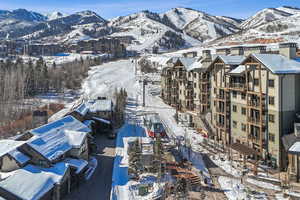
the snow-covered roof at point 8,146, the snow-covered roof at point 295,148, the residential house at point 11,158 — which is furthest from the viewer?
the snow-covered roof at point 295,148

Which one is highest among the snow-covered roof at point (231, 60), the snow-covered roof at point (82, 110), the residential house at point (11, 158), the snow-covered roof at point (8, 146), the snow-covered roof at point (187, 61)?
the snow-covered roof at point (187, 61)

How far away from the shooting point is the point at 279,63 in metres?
28.1

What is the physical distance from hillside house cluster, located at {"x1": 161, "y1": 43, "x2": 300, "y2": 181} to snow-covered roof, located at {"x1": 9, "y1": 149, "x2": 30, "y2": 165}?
17940 mm

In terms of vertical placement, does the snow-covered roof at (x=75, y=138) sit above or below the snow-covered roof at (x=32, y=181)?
above

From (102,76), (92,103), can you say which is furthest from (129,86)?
(92,103)

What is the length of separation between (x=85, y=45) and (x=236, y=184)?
162 m

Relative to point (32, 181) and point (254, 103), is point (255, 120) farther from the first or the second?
point (32, 181)

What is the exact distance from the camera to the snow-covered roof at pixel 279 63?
88.3 feet

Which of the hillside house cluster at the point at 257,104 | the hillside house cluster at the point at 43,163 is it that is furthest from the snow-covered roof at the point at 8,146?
the hillside house cluster at the point at 257,104

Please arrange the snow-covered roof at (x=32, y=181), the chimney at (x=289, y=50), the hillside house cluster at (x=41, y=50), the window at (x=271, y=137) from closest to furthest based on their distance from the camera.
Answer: the snow-covered roof at (x=32, y=181) < the window at (x=271, y=137) < the chimney at (x=289, y=50) < the hillside house cluster at (x=41, y=50)

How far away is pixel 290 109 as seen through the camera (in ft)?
89.2

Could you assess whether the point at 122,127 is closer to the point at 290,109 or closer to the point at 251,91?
the point at 251,91

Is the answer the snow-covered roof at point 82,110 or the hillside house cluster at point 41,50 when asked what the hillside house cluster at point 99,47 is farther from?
the snow-covered roof at point 82,110

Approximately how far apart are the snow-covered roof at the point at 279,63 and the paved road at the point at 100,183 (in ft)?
57.2
